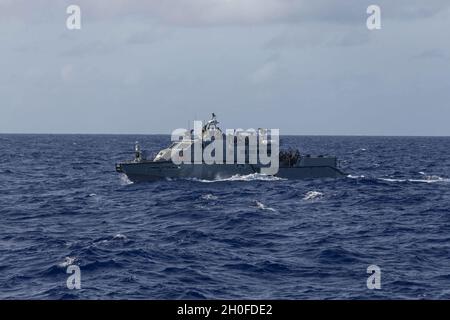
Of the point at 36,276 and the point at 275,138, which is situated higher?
the point at 275,138

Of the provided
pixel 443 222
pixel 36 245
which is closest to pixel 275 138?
pixel 443 222

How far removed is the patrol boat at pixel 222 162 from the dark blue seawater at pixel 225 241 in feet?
5.35

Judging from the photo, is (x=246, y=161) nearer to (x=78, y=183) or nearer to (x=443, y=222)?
(x=78, y=183)

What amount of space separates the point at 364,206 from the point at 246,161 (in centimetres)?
1645

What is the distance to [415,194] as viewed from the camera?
1927 inches

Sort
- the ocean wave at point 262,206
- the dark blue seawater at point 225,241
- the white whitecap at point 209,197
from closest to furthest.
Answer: the dark blue seawater at point 225,241 < the ocean wave at point 262,206 < the white whitecap at point 209,197

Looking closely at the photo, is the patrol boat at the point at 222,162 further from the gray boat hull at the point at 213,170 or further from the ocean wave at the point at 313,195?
the ocean wave at the point at 313,195

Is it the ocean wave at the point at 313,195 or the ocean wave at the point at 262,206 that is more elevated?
the ocean wave at the point at 313,195

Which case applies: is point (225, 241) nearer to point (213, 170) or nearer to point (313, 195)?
point (313, 195)

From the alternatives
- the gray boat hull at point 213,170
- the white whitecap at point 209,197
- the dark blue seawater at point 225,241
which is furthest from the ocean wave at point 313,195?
the gray boat hull at point 213,170

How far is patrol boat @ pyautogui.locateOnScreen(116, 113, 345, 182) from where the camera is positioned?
175ft

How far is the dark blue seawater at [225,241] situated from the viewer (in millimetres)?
21031

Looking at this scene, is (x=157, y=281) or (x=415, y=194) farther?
(x=415, y=194)

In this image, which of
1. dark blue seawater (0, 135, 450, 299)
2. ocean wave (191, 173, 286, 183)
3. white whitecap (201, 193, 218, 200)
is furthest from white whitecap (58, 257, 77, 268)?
ocean wave (191, 173, 286, 183)
